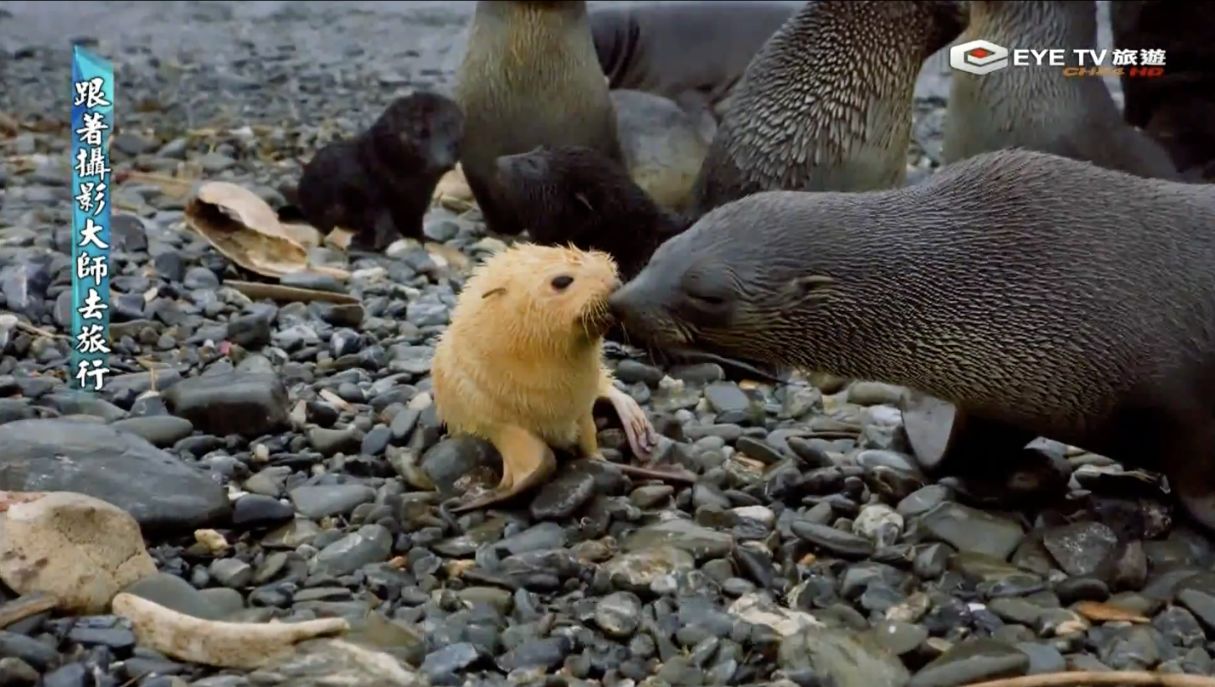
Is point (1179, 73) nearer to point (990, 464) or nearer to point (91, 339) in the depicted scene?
point (990, 464)

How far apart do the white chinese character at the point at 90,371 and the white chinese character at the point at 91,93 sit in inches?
34.6

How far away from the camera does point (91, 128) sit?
168 inches

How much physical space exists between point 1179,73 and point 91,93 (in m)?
7.28

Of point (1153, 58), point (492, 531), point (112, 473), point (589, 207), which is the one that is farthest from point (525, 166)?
point (1153, 58)

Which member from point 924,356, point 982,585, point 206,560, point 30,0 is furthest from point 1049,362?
point 30,0

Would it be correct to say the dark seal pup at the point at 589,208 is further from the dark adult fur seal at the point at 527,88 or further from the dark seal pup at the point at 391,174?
the dark adult fur seal at the point at 527,88

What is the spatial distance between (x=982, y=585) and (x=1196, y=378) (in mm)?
802

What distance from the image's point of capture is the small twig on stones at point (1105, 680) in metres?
3.34

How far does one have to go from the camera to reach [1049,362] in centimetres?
412

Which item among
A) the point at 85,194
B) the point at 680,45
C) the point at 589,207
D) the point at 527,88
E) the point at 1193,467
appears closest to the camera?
the point at 1193,467

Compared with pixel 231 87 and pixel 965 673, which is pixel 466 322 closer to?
pixel 965 673

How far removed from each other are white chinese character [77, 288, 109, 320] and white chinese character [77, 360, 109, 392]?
205mm

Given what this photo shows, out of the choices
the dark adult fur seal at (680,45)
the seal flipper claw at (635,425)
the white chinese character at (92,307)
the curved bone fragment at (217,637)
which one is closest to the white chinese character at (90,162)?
the white chinese character at (92,307)

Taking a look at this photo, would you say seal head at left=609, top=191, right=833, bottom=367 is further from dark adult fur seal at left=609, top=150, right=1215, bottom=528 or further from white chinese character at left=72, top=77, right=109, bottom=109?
white chinese character at left=72, top=77, right=109, bottom=109
